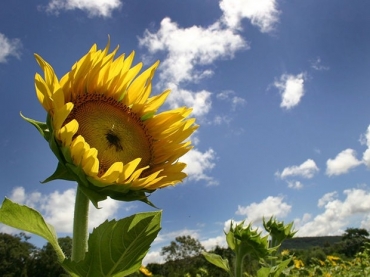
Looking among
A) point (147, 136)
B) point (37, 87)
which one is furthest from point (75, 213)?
point (147, 136)

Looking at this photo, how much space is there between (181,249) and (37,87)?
49473mm

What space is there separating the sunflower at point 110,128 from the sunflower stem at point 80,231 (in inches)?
2.2

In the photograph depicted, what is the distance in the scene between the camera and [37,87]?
1410 millimetres

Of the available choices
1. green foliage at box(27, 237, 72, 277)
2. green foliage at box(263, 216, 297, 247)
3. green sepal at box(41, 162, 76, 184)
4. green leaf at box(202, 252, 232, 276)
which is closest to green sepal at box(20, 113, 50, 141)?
green sepal at box(41, 162, 76, 184)

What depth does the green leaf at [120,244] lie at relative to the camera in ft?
4.04

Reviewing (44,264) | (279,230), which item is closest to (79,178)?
(279,230)

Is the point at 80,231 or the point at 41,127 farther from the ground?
the point at 41,127

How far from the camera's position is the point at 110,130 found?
1.67 metres

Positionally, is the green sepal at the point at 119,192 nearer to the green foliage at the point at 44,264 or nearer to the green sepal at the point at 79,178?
the green sepal at the point at 79,178

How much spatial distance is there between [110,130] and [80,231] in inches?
19.6

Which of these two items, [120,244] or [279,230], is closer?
[120,244]

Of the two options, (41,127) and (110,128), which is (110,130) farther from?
(41,127)

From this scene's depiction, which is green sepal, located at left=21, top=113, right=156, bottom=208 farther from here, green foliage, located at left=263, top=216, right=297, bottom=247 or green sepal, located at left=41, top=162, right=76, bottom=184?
green foliage, located at left=263, top=216, right=297, bottom=247

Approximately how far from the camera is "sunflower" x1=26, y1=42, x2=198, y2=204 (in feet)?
4.46
